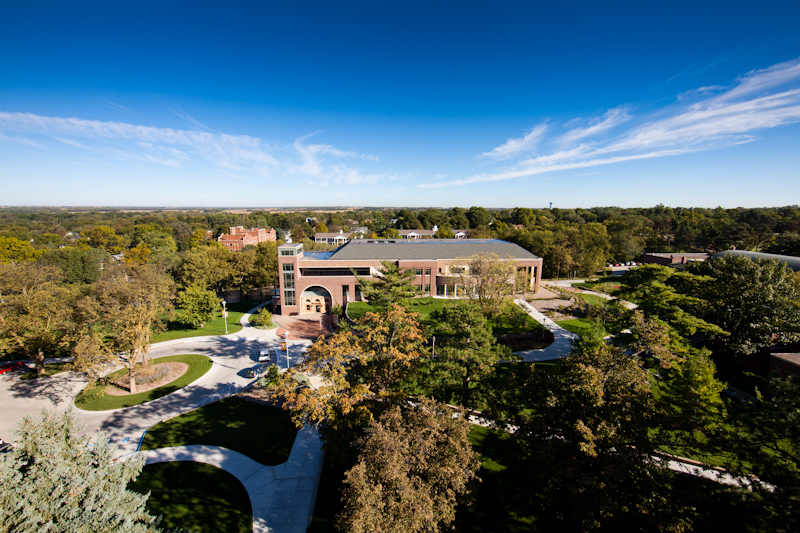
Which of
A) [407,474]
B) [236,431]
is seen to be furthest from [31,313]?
[407,474]

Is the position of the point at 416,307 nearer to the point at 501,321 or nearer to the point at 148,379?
the point at 501,321

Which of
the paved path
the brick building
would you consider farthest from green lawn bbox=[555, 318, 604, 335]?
the brick building

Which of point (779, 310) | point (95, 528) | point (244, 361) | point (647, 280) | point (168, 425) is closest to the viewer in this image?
point (95, 528)

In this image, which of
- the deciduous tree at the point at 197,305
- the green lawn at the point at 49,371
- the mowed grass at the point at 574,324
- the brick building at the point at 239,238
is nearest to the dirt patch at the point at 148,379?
the green lawn at the point at 49,371

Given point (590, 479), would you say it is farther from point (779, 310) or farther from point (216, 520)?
point (779, 310)

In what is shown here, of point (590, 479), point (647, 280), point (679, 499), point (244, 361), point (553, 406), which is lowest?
point (244, 361)

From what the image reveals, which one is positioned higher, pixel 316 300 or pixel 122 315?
pixel 122 315

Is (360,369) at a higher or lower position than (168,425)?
higher

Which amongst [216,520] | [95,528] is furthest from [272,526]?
[95,528]
